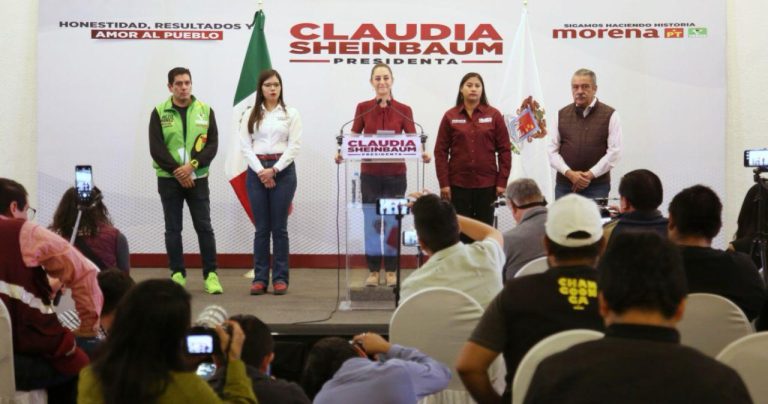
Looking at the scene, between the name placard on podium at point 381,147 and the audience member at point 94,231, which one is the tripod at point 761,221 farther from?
the audience member at point 94,231

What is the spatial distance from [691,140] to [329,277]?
122 inches

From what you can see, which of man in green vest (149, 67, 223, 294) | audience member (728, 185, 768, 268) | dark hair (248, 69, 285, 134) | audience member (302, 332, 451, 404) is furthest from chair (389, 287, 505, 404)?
man in green vest (149, 67, 223, 294)

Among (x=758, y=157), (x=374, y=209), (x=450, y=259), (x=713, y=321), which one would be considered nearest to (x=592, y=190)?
(x=758, y=157)

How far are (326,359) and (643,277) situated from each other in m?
1.33

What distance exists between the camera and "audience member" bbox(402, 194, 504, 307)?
152 inches

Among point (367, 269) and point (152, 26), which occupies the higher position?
point (152, 26)

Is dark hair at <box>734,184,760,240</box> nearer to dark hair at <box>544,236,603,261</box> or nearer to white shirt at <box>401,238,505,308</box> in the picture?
white shirt at <box>401,238,505,308</box>

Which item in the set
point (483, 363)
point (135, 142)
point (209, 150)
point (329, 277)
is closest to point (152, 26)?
point (135, 142)

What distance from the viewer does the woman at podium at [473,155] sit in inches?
273

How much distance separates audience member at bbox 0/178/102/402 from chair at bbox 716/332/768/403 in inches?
93.5

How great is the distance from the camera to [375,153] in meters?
6.41

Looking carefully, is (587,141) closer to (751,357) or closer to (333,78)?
(333,78)

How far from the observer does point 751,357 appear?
109 inches

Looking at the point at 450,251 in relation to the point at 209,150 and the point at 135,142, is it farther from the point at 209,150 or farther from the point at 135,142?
the point at 135,142
